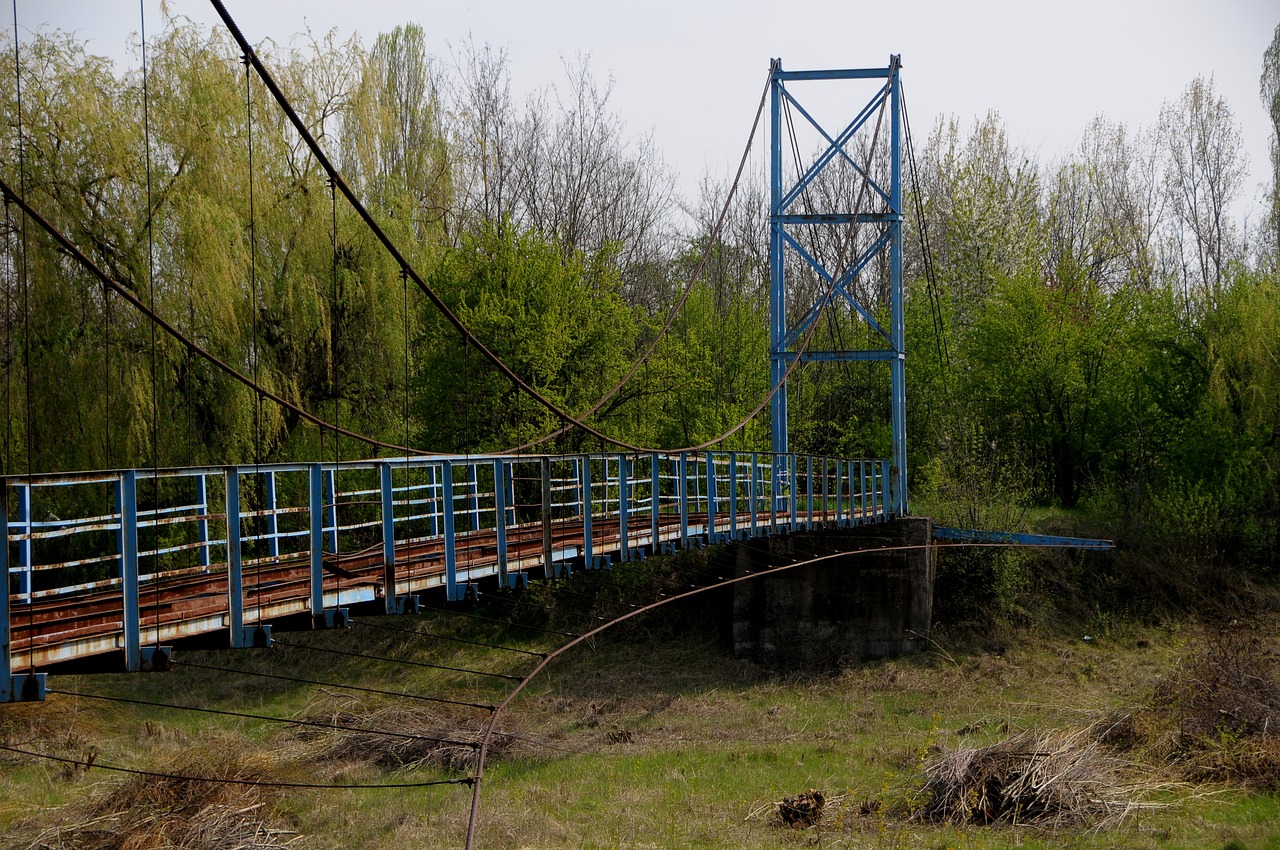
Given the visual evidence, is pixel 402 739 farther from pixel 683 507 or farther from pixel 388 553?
pixel 388 553

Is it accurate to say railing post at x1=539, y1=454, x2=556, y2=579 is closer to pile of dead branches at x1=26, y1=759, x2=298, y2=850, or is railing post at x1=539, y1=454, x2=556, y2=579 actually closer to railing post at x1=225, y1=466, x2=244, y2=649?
railing post at x1=225, y1=466, x2=244, y2=649

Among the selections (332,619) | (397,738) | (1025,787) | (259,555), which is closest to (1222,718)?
(1025,787)

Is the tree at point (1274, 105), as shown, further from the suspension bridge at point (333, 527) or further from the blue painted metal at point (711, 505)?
the blue painted metal at point (711, 505)

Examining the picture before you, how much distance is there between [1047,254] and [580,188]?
10656mm

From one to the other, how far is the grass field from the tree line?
3.21 meters

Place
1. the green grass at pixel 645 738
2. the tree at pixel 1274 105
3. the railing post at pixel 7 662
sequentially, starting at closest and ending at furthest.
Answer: the railing post at pixel 7 662 < the green grass at pixel 645 738 < the tree at pixel 1274 105

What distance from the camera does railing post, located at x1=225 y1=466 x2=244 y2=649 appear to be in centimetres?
649

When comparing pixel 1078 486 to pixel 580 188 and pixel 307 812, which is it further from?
pixel 307 812

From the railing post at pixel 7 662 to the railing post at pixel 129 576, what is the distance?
1.44 ft

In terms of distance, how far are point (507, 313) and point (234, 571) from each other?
1324 cm

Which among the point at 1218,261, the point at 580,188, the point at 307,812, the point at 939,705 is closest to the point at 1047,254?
the point at 1218,261

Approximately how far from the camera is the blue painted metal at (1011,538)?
18.5m

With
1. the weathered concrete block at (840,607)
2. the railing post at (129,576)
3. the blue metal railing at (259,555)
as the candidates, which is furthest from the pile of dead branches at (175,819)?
the weathered concrete block at (840,607)

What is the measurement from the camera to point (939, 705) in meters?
15.6
